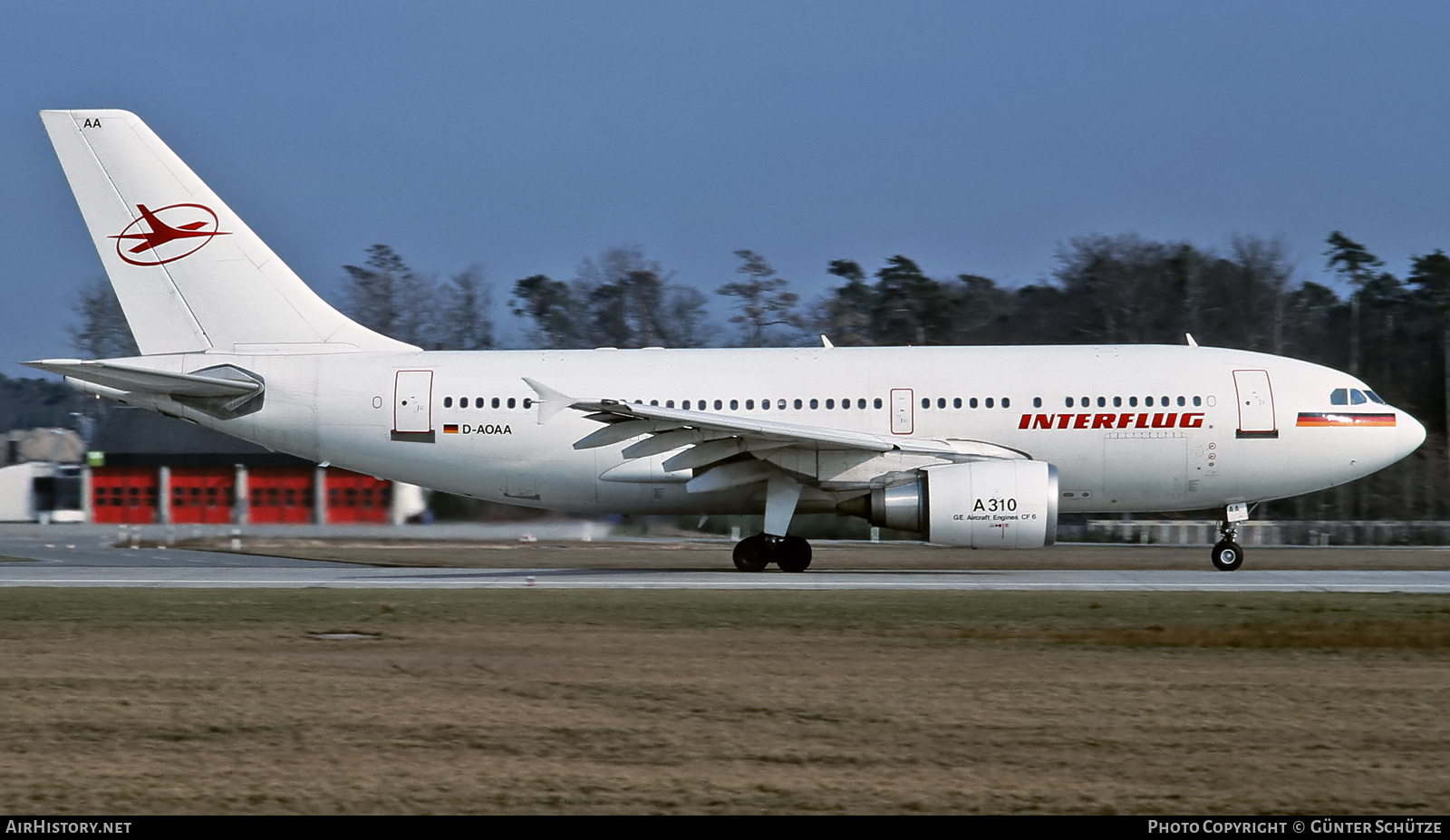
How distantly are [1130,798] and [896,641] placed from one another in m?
5.65

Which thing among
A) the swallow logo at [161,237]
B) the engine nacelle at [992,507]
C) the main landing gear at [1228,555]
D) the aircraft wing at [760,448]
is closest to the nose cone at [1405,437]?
the main landing gear at [1228,555]

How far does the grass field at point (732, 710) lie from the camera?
687 centimetres

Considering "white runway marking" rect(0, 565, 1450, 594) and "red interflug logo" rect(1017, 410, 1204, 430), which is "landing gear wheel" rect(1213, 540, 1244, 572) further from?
"red interflug logo" rect(1017, 410, 1204, 430)

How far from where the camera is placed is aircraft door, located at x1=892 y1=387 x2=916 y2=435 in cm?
2122

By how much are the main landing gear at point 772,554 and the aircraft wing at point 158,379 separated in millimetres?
7890

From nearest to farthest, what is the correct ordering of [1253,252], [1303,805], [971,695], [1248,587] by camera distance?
1. [1303,805]
2. [971,695]
3. [1248,587]
4. [1253,252]

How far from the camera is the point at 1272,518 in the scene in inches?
1470

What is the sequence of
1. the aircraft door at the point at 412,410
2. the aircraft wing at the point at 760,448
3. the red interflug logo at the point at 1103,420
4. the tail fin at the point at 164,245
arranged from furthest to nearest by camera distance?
the tail fin at the point at 164,245 < the aircraft door at the point at 412,410 < the red interflug logo at the point at 1103,420 < the aircraft wing at the point at 760,448

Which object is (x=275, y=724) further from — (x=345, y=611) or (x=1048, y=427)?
(x=1048, y=427)

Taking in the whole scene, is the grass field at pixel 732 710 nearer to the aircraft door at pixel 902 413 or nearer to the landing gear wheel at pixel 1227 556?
the landing gear wheel at pixel 1227 556

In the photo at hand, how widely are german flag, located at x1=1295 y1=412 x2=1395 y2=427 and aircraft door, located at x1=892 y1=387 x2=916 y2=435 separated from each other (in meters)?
5.71

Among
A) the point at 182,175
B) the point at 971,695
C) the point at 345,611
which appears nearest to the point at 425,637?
the point at 345,611

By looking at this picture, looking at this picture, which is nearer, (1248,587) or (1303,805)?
(1303,805)

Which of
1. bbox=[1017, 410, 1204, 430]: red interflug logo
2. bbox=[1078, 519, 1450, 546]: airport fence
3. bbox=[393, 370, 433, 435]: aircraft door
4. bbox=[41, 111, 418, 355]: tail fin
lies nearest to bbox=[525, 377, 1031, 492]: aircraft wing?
bbox=[1017, 410, 1204, 430]: red interflug logo
